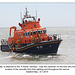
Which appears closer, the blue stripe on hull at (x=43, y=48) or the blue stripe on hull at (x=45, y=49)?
the blue stripe on hull at (x=43, y=48)

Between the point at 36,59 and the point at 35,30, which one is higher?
the point at 35,30

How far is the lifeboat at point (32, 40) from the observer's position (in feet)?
61.3

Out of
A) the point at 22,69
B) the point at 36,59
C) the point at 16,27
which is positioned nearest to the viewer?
the point at 22,69

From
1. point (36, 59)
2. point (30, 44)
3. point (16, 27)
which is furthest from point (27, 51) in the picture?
point (16, 27)

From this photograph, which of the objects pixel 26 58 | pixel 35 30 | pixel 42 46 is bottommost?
pixel 26 58

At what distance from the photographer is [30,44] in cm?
1895

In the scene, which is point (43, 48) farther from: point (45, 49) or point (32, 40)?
point (32, 40)

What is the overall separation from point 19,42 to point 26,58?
269 centimetres

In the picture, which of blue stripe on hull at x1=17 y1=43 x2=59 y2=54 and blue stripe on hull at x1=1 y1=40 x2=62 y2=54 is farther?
blue stripe on hull at x1=17 y1=43 x2=59 y2=54

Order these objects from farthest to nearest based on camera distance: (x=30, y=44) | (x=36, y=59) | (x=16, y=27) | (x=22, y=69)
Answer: (x=16, y=27) → (x=30, y=44) → (x=36, y=59) → (x=22, y=69)

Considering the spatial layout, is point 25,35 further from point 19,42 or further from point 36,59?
point 36,59

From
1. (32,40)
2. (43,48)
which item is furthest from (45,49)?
(32,40)

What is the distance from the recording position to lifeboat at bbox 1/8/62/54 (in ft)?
61.3

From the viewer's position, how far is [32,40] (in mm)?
19344
